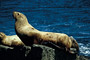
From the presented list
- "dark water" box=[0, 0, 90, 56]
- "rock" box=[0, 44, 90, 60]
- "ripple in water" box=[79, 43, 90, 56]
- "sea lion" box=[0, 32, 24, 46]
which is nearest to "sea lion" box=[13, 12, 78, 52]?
"rock" box=[0, 44, 90, 60]

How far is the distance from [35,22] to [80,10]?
4874 mm

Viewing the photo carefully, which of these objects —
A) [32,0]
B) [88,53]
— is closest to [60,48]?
[88,53]

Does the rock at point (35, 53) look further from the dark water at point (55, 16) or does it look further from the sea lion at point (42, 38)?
the dark water at point (55, 16)

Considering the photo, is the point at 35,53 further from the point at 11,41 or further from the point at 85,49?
the point at 85,49

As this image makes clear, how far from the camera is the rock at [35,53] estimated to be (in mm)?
10320

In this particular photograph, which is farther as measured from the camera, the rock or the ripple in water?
the ripple in water

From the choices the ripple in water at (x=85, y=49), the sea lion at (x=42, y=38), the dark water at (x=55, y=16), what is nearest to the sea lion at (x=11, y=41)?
the sea lion at (x=42, y=38)

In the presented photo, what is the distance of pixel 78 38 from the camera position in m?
17.1

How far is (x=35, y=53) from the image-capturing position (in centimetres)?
1048

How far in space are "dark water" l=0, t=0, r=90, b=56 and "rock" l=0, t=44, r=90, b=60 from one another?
3.96 m

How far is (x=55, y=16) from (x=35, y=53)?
41.6ft

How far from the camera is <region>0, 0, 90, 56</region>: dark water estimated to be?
1871 cm

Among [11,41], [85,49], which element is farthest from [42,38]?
[85,49]

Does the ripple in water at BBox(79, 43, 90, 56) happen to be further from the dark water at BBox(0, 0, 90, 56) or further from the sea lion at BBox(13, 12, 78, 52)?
the sea lion at BBox(13, 12, 78, 52)
